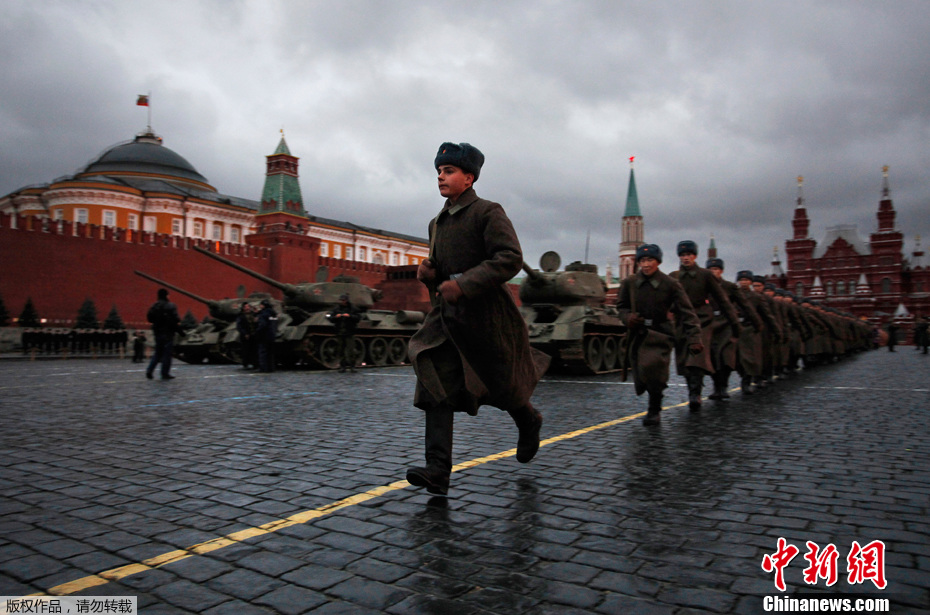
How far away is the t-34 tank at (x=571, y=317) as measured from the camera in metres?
13.1

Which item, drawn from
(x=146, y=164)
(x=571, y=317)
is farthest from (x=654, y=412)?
(x=146, y=164)

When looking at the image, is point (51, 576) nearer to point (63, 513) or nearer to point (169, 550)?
point (169, 550)

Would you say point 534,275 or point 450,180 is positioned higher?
point 534,275

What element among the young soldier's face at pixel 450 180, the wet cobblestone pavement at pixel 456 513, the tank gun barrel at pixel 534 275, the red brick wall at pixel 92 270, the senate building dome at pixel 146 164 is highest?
the senate building dome at pixel 146 164

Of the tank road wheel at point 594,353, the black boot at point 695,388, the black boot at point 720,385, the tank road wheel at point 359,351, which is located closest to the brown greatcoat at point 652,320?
the black boot at point 695,388

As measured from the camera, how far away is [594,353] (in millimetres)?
14062

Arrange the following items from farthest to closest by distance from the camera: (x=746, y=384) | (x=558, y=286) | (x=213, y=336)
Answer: (x=213, y=336), (x=558, y=286), (x=746, y=384)

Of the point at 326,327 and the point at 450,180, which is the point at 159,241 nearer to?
the point at 326,327

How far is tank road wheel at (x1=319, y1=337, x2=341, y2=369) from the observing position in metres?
15.8

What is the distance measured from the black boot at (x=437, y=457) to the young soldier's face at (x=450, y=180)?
1.14 meters

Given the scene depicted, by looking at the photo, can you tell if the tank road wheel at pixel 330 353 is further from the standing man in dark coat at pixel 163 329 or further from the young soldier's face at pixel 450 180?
the young soldier's face at pixel 450 180

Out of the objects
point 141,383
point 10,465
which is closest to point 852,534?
point 10,465

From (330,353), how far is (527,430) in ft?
41.5

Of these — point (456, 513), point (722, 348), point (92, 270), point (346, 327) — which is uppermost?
point (92, 270)
